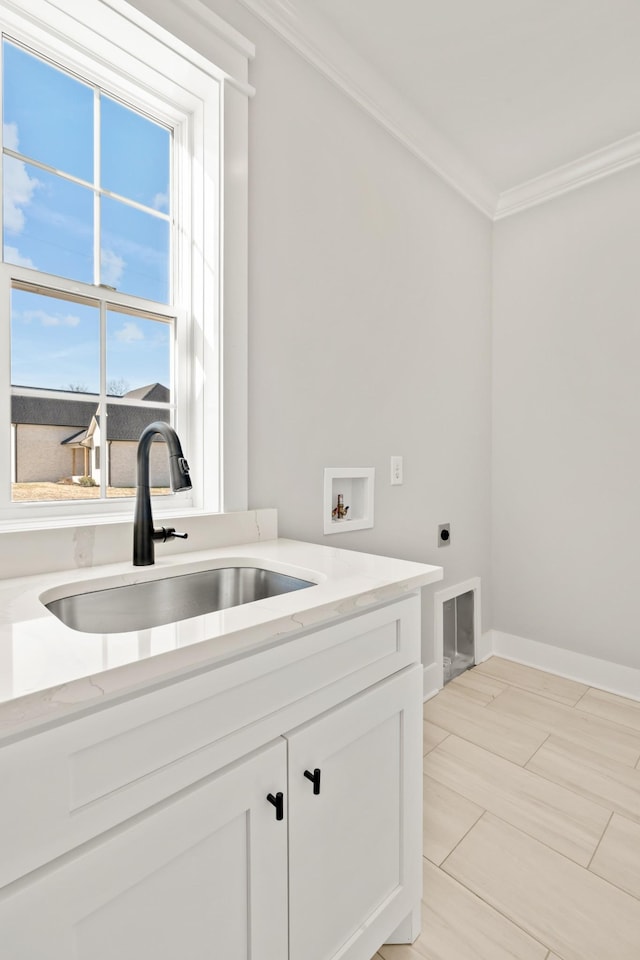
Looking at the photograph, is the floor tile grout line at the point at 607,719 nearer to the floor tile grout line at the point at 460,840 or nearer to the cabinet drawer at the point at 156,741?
the floor tile grout line at the point at 460,840

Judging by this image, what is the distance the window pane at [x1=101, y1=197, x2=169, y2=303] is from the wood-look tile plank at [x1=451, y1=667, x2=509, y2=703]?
210 centimetres

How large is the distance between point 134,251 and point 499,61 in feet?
4.89

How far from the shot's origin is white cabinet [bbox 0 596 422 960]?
522 millimetres

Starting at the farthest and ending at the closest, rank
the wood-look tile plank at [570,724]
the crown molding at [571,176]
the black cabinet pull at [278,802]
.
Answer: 1. the crown molding at [571,176]
2. the wood-look tile plank at [570,724]
3. the black cabinet pull at [278,802]

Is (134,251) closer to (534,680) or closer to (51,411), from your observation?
(51,411)

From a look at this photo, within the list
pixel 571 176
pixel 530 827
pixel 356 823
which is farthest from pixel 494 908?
pixel 571 176

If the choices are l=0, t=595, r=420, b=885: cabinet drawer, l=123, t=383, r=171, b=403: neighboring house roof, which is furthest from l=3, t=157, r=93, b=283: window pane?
l=0, t=595, r=420, b=885: cabinet drawer

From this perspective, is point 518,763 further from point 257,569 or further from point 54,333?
point 54,333

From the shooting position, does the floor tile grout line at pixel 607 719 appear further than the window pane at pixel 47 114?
Yes

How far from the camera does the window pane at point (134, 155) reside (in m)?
1.30

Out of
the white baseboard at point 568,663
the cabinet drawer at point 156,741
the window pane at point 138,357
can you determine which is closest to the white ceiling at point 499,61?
the window pane at point 138,357

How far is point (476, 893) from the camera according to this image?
1177 mm

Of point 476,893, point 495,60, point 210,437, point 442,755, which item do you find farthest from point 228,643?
point 495,60

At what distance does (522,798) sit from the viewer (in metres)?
1.51
